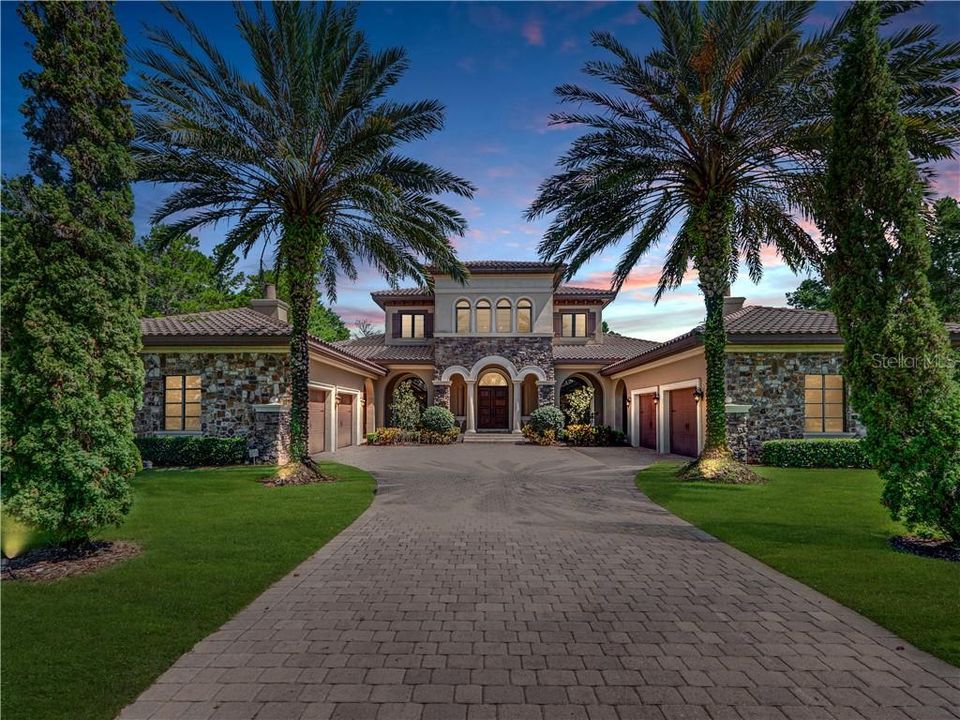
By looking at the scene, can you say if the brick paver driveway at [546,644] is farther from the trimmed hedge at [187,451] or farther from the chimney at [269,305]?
the chimney at [269,305]

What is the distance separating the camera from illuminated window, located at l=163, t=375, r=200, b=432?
16250 mm

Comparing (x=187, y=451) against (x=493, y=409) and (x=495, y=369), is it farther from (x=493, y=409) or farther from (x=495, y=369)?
(x=493, y=409)

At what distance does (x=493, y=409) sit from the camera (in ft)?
94.9

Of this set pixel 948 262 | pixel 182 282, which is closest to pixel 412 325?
pixel 182 282

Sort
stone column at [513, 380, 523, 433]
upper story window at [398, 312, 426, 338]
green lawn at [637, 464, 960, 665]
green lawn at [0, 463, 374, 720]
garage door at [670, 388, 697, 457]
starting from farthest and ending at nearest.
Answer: upper story window at [398, 312, 426, 338] < stone column at [513, 380, 523, 433] < garage door at [670, 388, 697, 457] < green lawn at [637, 464, 960, 665] < green lawn at [0, 463, 374, 720]

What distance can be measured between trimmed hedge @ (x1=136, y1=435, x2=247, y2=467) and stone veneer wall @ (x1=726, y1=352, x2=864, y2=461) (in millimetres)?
15240

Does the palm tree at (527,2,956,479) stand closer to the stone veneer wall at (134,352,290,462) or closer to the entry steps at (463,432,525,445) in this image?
the stone veneer wall at (134,352,290,462)

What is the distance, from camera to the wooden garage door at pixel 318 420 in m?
18.8

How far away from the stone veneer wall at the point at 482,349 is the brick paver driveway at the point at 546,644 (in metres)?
19.4

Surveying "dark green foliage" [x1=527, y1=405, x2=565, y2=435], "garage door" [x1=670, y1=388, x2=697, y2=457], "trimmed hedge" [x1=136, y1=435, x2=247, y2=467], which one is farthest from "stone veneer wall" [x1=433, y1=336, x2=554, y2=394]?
"trimmed hedge" [x1=136, y1=435, x2=247, y2=467]

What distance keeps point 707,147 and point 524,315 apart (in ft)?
49.7

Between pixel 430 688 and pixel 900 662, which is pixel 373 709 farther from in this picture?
pixel 900 662

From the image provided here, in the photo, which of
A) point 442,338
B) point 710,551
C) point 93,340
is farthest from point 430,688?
point 442,338

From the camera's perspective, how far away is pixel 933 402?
6.52m
